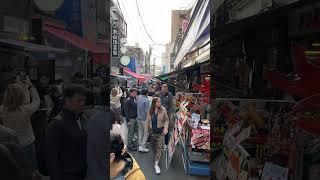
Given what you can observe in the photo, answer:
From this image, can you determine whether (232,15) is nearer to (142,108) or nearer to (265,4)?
(265,4)

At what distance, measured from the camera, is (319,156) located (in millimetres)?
2166

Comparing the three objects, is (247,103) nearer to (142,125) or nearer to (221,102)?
(221,102)

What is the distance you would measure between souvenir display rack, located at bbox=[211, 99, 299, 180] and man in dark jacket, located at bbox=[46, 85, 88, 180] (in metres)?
0.99

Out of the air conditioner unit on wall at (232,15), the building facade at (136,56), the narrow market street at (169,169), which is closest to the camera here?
the air conditioner unit on wall at (232,15)

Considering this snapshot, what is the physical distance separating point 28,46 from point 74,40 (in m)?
0.43

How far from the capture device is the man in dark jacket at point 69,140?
2271mm

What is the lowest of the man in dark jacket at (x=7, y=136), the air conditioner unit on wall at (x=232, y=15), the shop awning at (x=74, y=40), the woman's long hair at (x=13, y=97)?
the man in dark jacket at (x=7, y=136)

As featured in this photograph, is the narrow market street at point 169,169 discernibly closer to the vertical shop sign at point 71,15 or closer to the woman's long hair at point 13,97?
the vertical shop sign at point 71,15

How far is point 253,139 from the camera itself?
254 centimetres

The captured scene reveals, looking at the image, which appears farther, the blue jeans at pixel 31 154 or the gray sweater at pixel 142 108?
the gray sweater at pixel 142 108

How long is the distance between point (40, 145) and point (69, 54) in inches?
21.0

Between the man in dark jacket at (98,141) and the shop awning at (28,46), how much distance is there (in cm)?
55

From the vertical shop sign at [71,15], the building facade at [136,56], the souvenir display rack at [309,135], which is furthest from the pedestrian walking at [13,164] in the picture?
the building facade at [136,56]

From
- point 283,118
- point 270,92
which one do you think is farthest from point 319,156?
point 270,92
